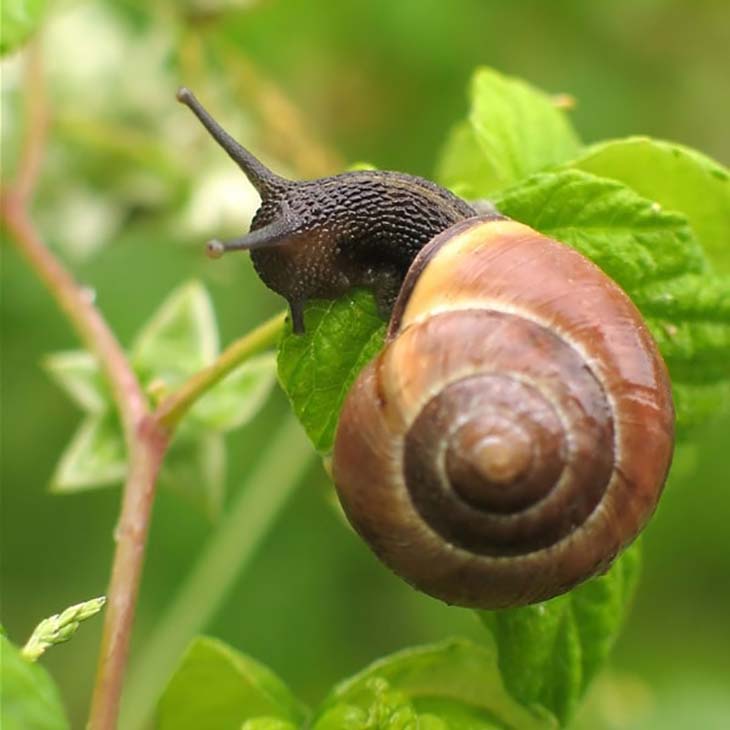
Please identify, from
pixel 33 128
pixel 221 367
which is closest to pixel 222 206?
pixel 33 128

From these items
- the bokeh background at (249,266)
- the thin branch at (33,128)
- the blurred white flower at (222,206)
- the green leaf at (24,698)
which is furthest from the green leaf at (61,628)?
the bokeh background at (249,266)

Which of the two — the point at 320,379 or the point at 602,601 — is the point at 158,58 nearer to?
the point at 320,379

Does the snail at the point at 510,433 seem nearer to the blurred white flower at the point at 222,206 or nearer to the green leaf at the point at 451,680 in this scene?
the green leaf at the point at 451,680

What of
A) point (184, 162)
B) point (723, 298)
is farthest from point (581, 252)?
point (184, 162)

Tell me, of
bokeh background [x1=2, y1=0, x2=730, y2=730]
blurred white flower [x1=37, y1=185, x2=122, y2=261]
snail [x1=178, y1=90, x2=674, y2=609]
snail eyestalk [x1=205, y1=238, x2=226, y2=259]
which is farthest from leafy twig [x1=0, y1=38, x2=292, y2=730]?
bokeh background [x1=2, y1=0, x2=730, y2=730]

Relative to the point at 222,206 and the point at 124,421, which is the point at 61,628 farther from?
the point at 222,206
